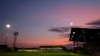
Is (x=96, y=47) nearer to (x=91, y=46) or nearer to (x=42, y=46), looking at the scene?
(x=91, y=46)

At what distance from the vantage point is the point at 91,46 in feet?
238

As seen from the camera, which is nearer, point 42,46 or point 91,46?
point 91,46

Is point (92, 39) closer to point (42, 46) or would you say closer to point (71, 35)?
point (71, 35)

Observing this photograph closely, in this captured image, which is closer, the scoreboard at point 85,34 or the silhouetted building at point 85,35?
the silhouetted building at point 85,35

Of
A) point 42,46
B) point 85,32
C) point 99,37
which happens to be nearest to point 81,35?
point 85,32

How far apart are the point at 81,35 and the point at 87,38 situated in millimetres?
3698

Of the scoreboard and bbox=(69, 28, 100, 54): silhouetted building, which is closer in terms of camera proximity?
bbox=(69, 28, 100, 54): silhouetted building

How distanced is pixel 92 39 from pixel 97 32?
4364mm

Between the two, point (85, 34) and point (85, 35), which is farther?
point (85, 35)

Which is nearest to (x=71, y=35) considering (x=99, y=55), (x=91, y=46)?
(x=91, y=46)

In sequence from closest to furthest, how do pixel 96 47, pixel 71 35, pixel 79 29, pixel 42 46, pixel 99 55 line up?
pixel 99 55, pixel 96 47, pixel 79 29, pixel 71 35, pixel 42 46

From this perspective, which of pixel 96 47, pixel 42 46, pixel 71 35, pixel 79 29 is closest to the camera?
pixel 96 47

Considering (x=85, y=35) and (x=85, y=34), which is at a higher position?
(x=85, y=34)

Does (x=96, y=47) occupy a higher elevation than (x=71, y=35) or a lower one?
lower
